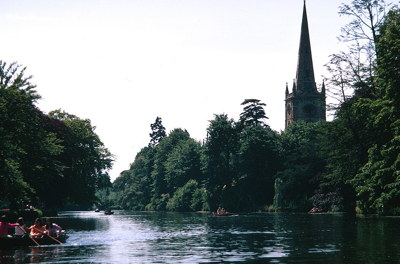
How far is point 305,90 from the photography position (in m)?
167

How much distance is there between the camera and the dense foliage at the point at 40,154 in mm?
49781

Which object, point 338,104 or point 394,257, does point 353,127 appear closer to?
point 338,104

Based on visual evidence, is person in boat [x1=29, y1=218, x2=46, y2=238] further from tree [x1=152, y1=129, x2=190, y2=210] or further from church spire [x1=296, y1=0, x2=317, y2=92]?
church spire [x1=296, y1=0, x2=317, y2=92]

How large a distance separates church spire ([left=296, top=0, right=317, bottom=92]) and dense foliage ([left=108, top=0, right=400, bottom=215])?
3567cm

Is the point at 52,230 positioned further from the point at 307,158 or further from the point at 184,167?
the point at 184,167

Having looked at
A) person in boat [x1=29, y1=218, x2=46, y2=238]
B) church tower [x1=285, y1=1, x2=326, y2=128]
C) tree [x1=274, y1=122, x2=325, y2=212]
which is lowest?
person in boat [x1=29, y1=218, x2=46, y2=238]

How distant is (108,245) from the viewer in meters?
34.9

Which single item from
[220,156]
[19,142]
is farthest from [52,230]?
[220,156]

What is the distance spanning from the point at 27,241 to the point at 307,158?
66.0 m

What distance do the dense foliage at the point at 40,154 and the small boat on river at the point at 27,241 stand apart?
12.1 meters

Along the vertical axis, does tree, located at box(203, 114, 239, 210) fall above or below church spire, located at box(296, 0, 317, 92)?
below

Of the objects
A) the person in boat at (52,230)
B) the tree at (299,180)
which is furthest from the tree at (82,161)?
the person in boat at (52,230)

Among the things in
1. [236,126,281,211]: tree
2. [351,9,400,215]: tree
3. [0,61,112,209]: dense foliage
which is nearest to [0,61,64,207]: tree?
[0,61,112,209]: dense foliage

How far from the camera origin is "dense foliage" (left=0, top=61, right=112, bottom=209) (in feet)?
163
